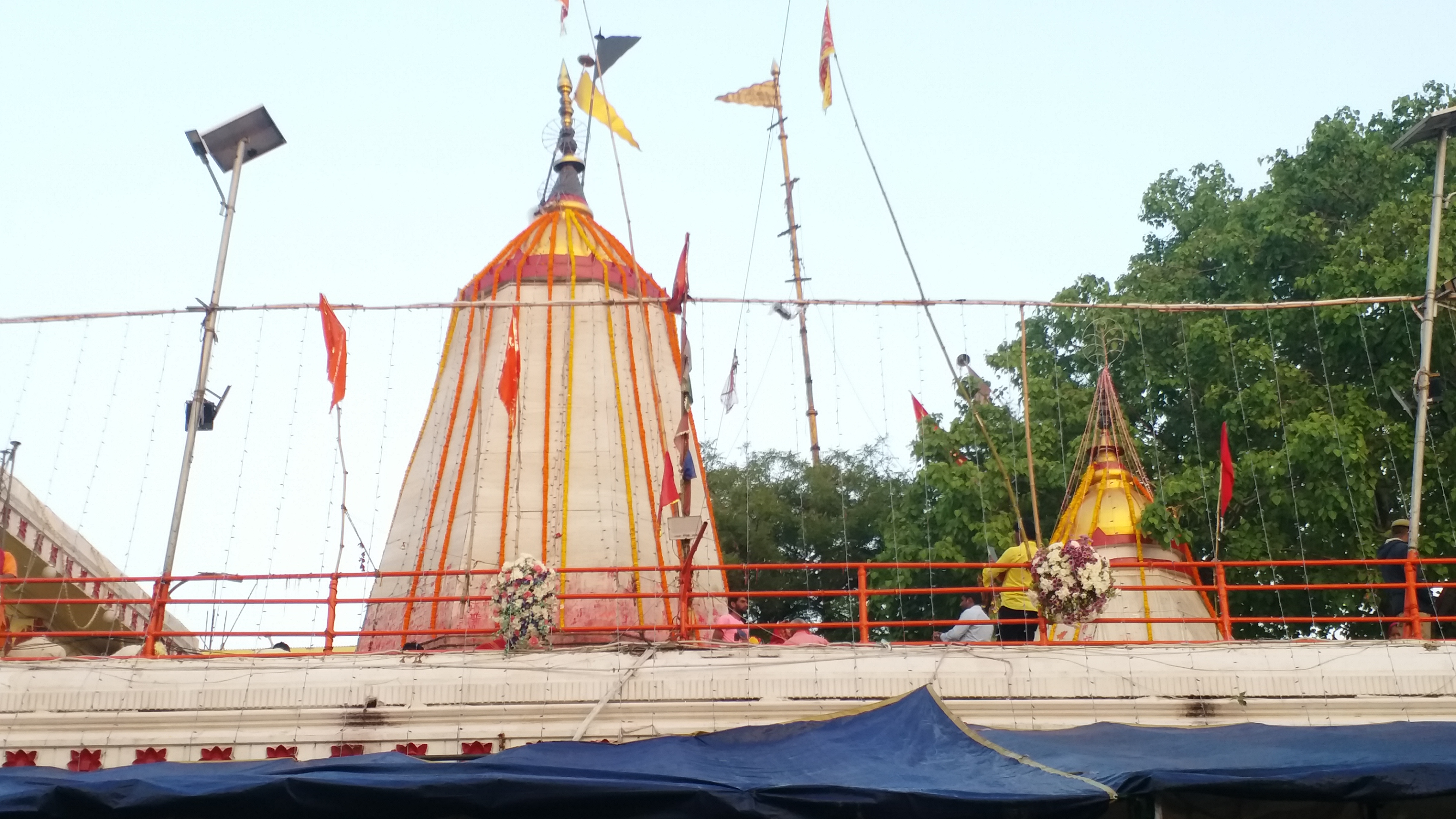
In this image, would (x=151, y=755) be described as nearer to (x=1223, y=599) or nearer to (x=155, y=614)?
(x=155, y=614)

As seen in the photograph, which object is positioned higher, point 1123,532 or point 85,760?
→ point 1123,532

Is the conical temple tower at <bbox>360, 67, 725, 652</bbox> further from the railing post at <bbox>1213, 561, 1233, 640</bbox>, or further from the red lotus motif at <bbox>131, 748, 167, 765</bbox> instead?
the railing post at <bbox>1213, 561, 1233, 640</bbox>

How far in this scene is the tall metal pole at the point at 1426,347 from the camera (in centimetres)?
1311

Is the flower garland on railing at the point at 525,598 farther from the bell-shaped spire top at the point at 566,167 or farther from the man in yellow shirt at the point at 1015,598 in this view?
the bell-shaped spire top at the point at 566,167

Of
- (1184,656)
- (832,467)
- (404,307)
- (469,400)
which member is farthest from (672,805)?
(832,467)

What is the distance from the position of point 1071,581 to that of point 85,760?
8.09 meters

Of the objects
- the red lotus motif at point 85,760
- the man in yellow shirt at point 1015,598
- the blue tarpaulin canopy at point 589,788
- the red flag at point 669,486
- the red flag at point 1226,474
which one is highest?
the red flag at point 1226,474

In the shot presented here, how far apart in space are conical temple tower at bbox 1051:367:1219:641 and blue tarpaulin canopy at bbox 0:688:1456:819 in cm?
796

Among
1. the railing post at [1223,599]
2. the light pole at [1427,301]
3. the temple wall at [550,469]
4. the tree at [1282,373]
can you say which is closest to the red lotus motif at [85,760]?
the temple wall at [550,469]

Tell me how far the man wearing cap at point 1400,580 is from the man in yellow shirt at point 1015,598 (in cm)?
313

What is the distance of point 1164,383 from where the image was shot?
74.4 feet

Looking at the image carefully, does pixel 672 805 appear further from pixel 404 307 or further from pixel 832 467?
pixel 832 467

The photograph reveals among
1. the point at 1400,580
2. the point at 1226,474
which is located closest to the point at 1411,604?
the point at 1226,474

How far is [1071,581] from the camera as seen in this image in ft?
40.5
